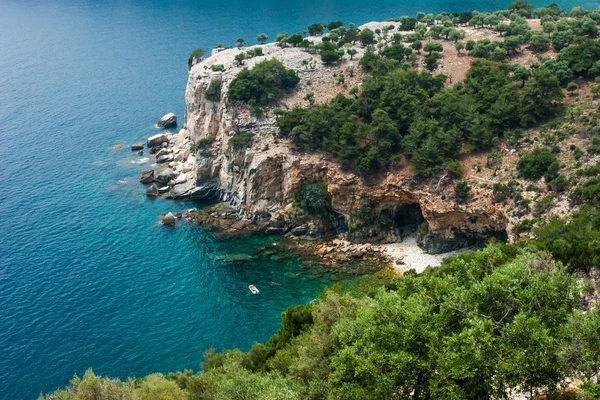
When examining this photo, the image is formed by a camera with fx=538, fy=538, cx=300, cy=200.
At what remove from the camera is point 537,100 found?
69.1 metres

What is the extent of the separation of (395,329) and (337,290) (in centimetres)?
1314

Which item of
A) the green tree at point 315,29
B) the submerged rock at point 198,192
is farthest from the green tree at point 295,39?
the submerged rock at point 198,192

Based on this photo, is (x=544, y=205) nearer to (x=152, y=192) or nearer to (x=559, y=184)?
(x=559, y=184)

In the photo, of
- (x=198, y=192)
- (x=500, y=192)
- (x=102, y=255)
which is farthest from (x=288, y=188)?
(x=500, y=192)

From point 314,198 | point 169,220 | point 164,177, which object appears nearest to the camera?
point 314,198

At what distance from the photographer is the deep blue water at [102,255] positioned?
2373 inches

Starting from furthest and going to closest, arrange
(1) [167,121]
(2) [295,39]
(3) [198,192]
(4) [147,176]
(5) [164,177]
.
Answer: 1. (1) [167,121]
2. (2) [295,39]
3. (4) [147,176]
4. (5) [164,177]
5. (3) [198,192]

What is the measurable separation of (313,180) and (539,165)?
29.6m

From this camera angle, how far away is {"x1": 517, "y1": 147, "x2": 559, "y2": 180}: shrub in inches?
2448

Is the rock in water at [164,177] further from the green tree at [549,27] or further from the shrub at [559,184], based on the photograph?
the green tree at [549,27]

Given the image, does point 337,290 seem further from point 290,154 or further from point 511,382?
point 290,154

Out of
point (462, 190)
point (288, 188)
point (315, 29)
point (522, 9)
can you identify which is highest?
point (522, 9)

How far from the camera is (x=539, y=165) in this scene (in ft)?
207

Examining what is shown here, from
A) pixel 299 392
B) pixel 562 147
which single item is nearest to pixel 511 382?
pixel 299 392
